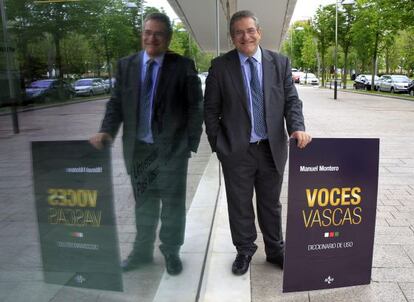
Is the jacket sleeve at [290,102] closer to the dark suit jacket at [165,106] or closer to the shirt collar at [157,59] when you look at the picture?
the dark suit jacket at [165,106]

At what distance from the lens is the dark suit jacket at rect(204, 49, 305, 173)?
310 centimetres

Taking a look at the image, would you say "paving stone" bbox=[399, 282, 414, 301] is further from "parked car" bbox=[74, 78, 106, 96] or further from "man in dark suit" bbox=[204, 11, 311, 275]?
"parked car" bbox=[74, 78, 106, 96]

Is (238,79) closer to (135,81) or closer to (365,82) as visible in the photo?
(135,81)

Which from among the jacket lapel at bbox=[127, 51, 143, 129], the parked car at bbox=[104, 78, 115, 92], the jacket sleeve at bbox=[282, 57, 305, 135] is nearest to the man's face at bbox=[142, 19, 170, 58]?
the jacket lapel at bbox=[127, 51, 143, 129]

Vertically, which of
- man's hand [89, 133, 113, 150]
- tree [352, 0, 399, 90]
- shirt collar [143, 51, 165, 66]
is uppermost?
tree [352, 0, 399, 90]

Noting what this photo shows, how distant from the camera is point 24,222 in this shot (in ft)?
3.75

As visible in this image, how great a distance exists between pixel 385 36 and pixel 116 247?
1233 inches

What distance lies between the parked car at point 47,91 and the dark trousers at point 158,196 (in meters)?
0.83

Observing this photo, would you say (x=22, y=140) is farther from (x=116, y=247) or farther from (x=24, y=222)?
(x=116, y=247)

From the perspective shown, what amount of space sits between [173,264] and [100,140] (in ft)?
4.82

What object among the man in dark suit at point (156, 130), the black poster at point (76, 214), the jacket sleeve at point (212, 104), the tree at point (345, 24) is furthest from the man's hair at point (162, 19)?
the tree at point (345, 24)

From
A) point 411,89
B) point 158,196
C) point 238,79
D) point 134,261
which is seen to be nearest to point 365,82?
point 411,89

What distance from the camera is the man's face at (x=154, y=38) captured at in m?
2.35

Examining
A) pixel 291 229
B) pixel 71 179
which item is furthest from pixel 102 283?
pixel 291 229
